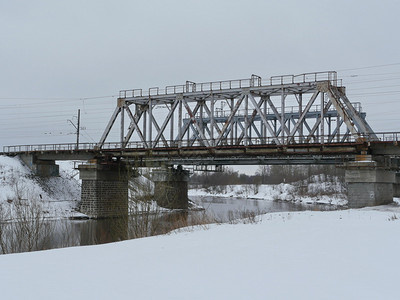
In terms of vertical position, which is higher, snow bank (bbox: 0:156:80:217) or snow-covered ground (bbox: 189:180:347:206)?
snow bank (bbox: 0:156:80:217)

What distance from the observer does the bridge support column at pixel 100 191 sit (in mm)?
50438

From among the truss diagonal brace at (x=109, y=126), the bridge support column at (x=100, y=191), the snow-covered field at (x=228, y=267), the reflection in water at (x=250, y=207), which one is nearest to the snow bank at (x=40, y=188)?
the bridge support column at (x=100, y=191)

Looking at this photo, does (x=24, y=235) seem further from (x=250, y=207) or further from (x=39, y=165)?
(x=250, y=207)

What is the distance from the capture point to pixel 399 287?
8820 millimetres

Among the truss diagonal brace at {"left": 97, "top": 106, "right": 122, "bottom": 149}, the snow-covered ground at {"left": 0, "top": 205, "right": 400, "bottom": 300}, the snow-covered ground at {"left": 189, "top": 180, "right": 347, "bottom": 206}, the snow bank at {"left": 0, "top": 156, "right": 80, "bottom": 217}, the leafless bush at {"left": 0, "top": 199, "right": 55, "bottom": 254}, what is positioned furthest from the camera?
the snow-covered ground at {"left": 189, "top": 180, "right": 347, "bottom": 206}

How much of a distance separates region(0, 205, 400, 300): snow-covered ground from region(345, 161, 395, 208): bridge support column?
1888cm

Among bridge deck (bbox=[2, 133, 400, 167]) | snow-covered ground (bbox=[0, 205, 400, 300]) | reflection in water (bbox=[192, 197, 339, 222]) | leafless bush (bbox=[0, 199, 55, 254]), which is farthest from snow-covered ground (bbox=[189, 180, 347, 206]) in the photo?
snow-covered ground (bbox=[0, 205, 400, 300])

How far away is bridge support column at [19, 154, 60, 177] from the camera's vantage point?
186ft

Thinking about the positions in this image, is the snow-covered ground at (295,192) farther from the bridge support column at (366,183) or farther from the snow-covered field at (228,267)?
the snow-covered field at (228,267)

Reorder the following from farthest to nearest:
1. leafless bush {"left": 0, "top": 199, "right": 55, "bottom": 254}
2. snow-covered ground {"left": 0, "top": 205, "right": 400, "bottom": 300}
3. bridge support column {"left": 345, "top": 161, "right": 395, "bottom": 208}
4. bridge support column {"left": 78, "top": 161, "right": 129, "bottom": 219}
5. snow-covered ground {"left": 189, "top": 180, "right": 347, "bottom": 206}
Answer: snow-covered ground {"left": 189, "top": 180, "right": 347, "bottom": 206} < bridge support column {"left": 78, "top": 161, "right": 129, "bottom": 219} < bridge support column {"left": 345, "top": 161, "right": 395, "bottom": 208} < leafless bush {"left": 0, "top": 199, "right": 55, "bottom": 254} < snow-covered ground {"left": 0, "top": 205, "right": 400, "bottom": 300}

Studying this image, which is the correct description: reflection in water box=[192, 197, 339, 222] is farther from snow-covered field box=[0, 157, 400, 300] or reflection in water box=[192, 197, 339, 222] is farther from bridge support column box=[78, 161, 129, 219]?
snow-covered field box=[0, 157, 400, 300]

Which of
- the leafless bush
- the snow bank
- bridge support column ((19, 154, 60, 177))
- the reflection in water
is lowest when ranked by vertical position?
the reflection in water

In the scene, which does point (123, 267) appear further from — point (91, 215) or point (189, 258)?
point (91, 215)

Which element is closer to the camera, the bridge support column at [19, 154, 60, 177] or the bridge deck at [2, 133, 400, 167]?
the bridge deck at [2, 133, 400, 167]
